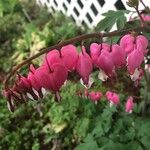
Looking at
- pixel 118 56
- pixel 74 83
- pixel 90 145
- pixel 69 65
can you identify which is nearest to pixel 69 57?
pixel 69 65

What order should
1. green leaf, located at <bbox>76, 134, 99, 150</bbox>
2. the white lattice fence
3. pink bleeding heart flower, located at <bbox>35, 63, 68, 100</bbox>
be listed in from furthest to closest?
the white lattice fence, green leaf, located at <bbox>76, 134, 99, 150</bbox>, pink bleeding heart flower, located at <bbox>35, 63, 68, 100</bbox>

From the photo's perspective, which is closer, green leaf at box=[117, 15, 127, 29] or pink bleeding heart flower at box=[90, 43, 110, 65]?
pink bleeding heart flower at box=[90, 43, 110, 65]

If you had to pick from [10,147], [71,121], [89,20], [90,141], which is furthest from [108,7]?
[90,141]

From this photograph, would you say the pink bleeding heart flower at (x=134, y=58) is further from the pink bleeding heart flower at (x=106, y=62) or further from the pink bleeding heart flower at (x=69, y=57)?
the pink bleeding heart flower at (x=69, y=57)

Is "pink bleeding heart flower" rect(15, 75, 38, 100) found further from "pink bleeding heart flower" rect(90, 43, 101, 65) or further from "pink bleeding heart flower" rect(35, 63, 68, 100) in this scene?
"pink bleeding heart flower" rect(90, 43, 101, 65)

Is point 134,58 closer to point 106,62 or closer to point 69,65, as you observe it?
point 106,62

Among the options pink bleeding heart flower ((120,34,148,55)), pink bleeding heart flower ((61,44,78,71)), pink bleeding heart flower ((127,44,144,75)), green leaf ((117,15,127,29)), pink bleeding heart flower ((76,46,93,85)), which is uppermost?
pink bleeding heart flower ((61,44,78,71))

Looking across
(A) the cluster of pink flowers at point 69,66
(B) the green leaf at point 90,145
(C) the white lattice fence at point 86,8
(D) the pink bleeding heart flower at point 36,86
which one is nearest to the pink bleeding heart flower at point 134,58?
(A) the cluster of pink flowers at point 69,66

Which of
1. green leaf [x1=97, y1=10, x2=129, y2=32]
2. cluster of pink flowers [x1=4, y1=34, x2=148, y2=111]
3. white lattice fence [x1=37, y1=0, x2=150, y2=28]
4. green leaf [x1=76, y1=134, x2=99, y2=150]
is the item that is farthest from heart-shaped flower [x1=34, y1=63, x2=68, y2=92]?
white lattice fence [x1=37, y1=0, x2=150, y2=28]

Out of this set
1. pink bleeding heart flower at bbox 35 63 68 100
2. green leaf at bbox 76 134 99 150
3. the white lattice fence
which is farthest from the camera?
the white lattice fence
